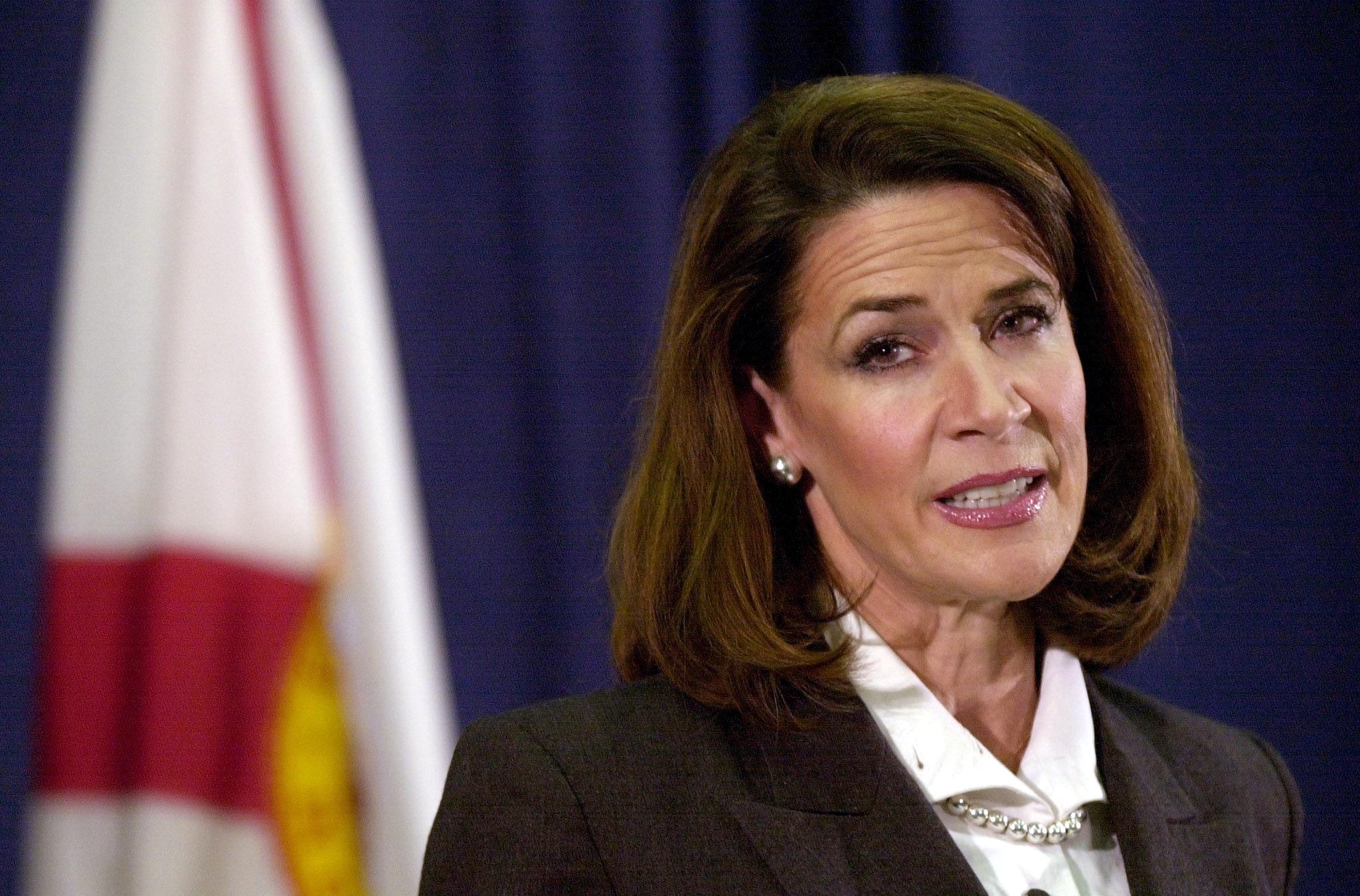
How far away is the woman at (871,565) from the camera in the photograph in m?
1.39

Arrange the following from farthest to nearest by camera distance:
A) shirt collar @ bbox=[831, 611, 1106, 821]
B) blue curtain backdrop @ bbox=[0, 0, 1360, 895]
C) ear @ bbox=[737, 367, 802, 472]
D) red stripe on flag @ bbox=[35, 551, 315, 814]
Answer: blue curtain backdrop @ bbox=[0, 0, 1360, 895], red stripe on flag @ bbox=[35, 551, 315, 814], ear @ bbox=[737, 367, 802, 472], shirt collar @ bbox=[831, 611, 1106, 821]

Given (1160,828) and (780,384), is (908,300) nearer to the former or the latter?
(780,384)

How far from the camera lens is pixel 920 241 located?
1481 mm

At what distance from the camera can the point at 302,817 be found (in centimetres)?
202

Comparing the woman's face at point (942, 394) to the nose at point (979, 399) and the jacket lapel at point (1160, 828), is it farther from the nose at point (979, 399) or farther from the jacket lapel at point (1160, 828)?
the jacket lapel at point (1160, 828)

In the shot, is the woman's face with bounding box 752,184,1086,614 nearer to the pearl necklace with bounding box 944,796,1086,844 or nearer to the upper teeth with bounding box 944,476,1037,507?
the upper teeth with bounding box 944,476,1037,507

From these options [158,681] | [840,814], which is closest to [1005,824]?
[840,814]

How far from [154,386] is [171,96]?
15.2 inches

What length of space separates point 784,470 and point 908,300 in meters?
0.23

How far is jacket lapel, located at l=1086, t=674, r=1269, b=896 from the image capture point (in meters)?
1.49

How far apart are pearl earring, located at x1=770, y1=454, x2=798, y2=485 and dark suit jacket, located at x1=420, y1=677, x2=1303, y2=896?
254 millimetres

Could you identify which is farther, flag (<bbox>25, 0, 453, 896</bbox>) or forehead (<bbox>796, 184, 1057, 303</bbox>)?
flag (<bbox>25, 0, 453, 896</bbox>)

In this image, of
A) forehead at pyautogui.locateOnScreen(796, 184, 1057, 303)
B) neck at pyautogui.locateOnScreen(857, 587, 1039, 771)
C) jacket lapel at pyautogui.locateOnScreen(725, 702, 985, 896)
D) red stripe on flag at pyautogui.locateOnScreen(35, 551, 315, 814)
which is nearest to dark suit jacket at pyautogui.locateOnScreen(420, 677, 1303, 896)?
jacket lapel at pyautogui.locateOnScreen(725, 702, 985, 896)

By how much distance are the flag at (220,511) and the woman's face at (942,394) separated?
2.64 feet
